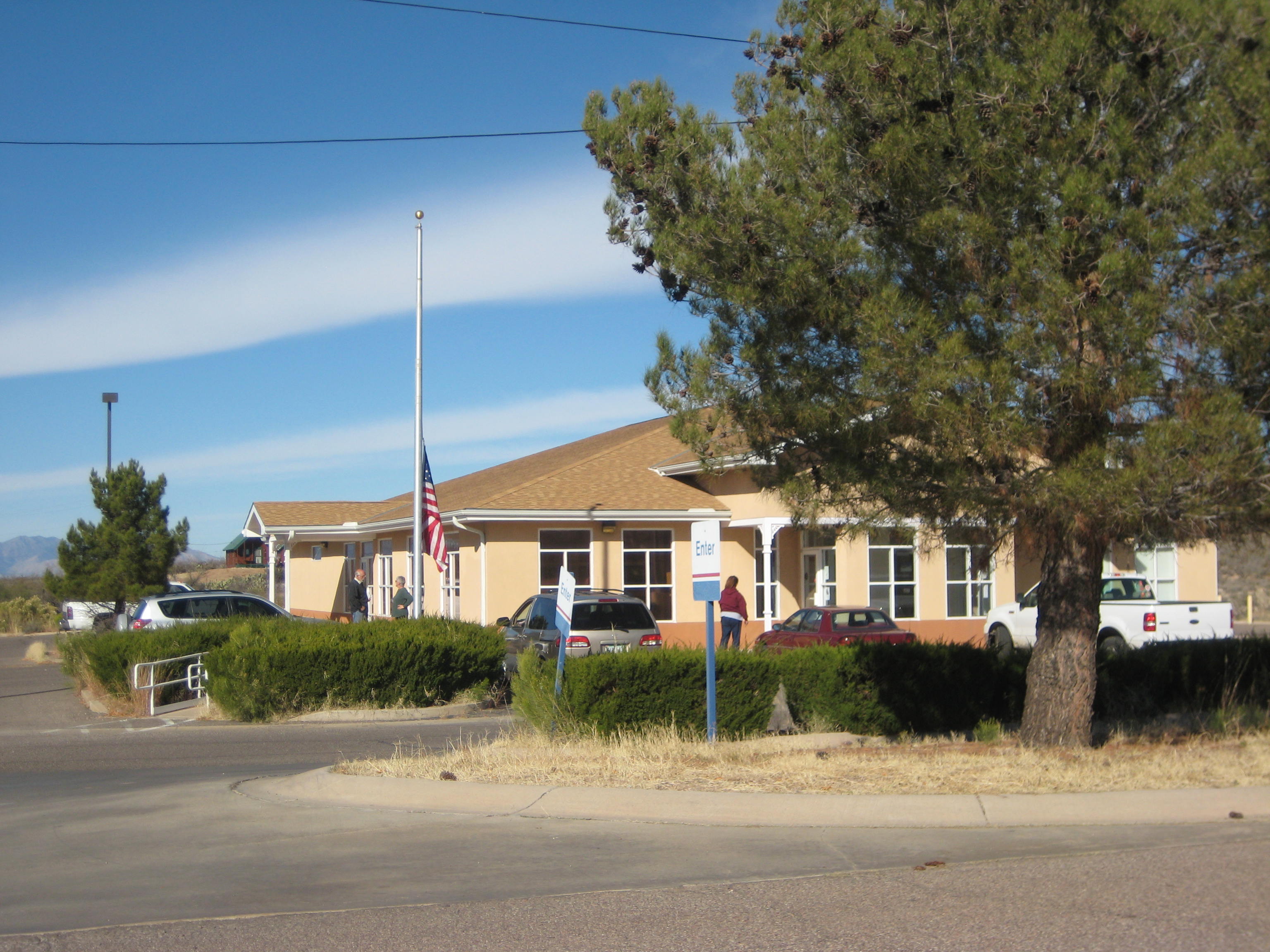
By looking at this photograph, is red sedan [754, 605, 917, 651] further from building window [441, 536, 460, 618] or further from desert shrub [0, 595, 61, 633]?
desert shrub [0, 595, 61, 633]

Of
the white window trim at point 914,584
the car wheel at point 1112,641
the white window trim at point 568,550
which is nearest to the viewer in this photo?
the car wheel at point 1112,641

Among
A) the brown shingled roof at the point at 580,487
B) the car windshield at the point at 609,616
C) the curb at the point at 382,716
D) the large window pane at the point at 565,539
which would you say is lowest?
the curb at the point at 382,716

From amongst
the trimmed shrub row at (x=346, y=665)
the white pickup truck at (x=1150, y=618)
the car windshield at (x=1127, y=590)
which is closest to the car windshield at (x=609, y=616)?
the trimmed shrub row at (x=346, y=665)

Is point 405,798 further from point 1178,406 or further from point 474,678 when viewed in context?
point 474,678

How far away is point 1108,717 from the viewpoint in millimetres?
13477

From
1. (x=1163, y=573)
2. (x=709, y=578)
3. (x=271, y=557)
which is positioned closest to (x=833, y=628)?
(x=709, y=578)

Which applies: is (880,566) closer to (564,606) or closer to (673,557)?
(673,557)

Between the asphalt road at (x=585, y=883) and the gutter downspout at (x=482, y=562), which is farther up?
the gutter downspout at (x=482, y=562)

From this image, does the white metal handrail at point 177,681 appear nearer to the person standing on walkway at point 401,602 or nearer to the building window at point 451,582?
the person standing on walkway at point 401,602

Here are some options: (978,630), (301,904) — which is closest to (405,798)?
(301,904)

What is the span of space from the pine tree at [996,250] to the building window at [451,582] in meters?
16.5

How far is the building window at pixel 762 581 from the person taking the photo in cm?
2625

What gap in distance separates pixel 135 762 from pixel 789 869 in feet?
26.6

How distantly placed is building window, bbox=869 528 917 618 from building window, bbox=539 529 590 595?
19.9 feet
